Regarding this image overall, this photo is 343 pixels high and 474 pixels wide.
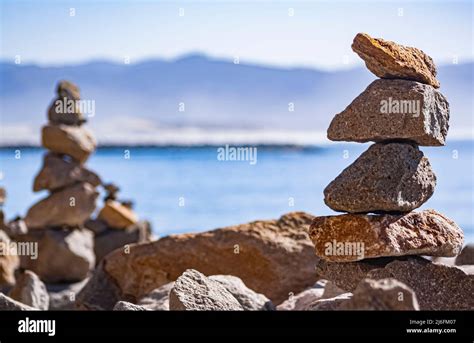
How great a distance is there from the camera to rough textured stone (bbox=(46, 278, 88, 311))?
1264 centimetres

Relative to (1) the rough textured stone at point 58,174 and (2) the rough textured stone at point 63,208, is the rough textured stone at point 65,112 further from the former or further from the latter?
(2) the rough textured stone at point 63,208

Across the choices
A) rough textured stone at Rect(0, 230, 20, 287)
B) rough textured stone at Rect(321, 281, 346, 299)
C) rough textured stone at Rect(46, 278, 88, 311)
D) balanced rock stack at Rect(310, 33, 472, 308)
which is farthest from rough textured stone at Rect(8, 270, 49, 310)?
balanced rock stack at Rect(310, 33, 472, 308)

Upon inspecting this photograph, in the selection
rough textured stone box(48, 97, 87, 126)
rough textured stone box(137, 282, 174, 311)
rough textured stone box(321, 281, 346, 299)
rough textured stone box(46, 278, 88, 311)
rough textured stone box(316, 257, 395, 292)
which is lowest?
rough textured stone box(46, 278, 88, 311)

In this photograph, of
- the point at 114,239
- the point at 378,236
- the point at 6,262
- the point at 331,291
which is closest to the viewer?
the point at 378,236

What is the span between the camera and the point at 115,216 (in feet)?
53.4

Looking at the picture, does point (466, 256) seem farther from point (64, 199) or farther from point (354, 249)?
→ point (64, 199)

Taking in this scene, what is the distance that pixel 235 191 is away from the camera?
44531 millimetres

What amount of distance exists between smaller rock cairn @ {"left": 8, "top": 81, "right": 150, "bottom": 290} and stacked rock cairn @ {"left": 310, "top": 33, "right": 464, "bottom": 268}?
6.73 metres

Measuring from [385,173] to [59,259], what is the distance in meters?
7.45

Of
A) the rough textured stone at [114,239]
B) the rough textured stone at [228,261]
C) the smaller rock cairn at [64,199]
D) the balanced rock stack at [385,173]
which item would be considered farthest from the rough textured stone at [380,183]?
the rough textured stone at [114,239]

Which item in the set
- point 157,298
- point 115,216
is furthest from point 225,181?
point 157,298

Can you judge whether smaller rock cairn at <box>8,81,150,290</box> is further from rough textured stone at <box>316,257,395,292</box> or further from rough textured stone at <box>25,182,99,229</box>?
rough textured stone at <box>316,257,395,292</box>
